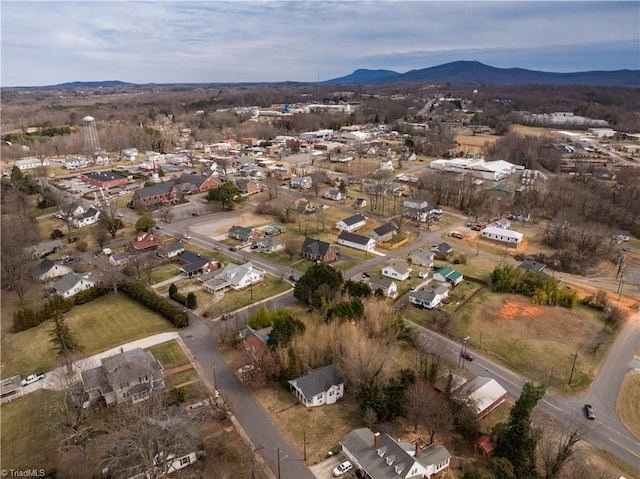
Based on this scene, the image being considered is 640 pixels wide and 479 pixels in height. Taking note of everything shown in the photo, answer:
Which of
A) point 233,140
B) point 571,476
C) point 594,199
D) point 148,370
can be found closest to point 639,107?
point 594,199

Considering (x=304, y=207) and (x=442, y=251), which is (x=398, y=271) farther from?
(x=304, y=207)

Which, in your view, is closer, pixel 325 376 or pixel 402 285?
pixel 325 376

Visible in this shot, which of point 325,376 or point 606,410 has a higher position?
point 325,376

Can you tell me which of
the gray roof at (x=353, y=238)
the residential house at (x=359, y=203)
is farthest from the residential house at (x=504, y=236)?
the residential house at (x=359, y=203)

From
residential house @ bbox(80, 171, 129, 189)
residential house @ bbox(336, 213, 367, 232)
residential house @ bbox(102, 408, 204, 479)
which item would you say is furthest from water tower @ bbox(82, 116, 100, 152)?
residential house @ bbox(102, 408, 204, 479)

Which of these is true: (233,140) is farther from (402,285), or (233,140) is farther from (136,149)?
(402,285)

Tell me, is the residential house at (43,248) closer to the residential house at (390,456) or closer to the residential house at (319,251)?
the residential house at (319,251)
